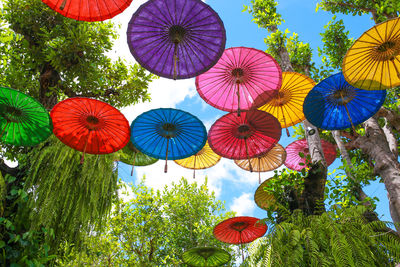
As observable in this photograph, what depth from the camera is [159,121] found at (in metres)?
5.07

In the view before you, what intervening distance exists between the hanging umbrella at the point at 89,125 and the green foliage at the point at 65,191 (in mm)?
460

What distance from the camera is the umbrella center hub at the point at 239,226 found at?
291 inches

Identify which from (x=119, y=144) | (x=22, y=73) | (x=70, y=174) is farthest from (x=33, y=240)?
(x=22, y=73)

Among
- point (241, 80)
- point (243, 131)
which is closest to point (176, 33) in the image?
point (241, 80)

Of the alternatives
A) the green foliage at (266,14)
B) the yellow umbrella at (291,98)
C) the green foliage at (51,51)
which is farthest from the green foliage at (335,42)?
the green foliage at (51,51)

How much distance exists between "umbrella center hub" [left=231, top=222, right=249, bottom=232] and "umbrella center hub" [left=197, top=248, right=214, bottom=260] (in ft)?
2.91

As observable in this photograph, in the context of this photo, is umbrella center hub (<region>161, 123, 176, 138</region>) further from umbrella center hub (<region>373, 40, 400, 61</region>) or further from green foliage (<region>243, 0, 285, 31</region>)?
green foliage (<region>243, 0, 285, 31</region>)

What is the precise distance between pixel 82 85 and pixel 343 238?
6.49m

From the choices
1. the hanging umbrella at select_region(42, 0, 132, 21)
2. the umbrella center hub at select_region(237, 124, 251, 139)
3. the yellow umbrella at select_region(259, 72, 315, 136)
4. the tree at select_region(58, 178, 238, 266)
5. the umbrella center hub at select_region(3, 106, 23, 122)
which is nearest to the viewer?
the hanging umbrella at select_region(42, 0, 132, 21)

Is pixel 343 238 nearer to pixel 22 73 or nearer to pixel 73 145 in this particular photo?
pixel 73 145

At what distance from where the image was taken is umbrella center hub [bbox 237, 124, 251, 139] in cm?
553

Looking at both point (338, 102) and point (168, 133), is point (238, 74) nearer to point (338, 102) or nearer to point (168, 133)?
point (168, 133)

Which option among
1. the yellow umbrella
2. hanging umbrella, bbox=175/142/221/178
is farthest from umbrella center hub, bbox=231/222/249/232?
the yellow umbrella

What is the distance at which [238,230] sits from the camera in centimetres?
763
